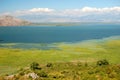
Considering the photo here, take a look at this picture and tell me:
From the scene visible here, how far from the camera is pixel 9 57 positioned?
86.1 metres

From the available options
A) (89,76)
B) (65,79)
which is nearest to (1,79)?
(65,79)

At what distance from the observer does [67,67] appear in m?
63.5

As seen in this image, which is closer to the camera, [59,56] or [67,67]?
[67,67]

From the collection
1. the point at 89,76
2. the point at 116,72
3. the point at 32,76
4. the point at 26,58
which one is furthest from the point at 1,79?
the point at 26,58

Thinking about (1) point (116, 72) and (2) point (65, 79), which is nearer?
(2) point (65, 79)

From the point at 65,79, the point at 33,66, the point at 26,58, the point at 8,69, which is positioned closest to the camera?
the point at 65,79

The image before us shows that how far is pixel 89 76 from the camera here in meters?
49.7

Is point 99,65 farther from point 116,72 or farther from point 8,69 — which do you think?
point 8,69

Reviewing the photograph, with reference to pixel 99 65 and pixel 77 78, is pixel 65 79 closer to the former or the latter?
pixel 77 78

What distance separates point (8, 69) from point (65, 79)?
25619 mm

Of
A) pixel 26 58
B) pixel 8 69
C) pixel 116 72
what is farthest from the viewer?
pixel 26 58

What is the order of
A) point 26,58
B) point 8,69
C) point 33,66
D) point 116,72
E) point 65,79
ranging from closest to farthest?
point 65,79 < point 116,72 < point 33,66 < point 8,69 < point 26,58

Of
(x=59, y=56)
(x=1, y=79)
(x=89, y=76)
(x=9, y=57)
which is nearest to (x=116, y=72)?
(x=89, y=76)

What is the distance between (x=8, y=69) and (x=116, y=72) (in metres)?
31.4
